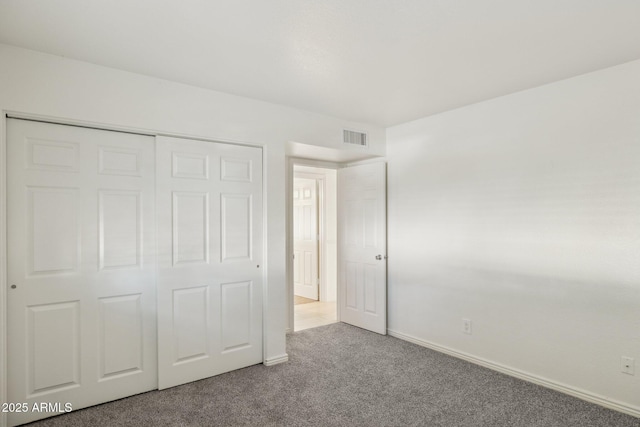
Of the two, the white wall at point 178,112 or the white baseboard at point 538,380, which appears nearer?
the white wall at point 178,112

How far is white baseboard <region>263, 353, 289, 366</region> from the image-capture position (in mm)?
3262

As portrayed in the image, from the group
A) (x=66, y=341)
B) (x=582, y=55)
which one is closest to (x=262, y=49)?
(x=582, y=55)

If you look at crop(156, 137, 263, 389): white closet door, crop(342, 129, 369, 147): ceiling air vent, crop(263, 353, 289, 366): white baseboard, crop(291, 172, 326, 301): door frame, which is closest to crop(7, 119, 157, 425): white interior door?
crop(156, 137, 263, 389): white closet door

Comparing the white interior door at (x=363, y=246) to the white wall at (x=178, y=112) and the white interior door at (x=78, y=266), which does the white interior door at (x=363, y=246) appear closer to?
the white wall at (x=178, y=112)

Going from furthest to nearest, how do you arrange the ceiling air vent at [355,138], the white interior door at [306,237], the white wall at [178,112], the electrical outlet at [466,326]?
the white interior door at [306,237]
the ceiling air vent at [355,138]
the electrical outlet at [466,326]
the white wall at [178,112]

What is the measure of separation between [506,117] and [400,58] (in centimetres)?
134

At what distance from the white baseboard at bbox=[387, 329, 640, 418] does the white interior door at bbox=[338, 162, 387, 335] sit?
22.5 inches

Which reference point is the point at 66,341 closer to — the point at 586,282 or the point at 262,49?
the point at 262,49

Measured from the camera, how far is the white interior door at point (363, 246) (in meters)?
4.12

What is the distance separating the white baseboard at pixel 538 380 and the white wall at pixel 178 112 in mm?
1594

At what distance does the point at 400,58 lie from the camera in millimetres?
2396

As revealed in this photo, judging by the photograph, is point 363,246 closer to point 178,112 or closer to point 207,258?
A: point 207,258

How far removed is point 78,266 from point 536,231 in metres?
3.54

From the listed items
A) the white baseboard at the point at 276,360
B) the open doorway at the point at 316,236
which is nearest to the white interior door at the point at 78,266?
the white baseboard at the point at 276,360
